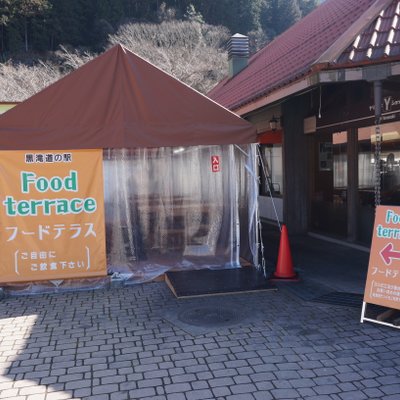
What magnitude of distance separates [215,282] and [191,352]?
7.64 feet

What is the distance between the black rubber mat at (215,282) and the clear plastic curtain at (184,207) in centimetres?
27

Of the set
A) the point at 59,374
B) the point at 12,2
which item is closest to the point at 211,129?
the point at 59,374

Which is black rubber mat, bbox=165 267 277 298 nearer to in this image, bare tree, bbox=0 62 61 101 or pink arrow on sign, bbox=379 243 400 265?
pink arrow on sign, bbox=379 243 400 265

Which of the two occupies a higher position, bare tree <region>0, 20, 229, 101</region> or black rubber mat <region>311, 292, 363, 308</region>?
bare tree <region>0, 20, 229, 101</region>

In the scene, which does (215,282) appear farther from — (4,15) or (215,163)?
(4,15)

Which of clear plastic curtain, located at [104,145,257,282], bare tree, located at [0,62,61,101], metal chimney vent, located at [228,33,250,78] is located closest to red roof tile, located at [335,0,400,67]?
clear plastic curtain, located at [104,145,257,282]

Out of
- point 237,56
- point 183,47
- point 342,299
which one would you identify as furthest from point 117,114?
point 183,47

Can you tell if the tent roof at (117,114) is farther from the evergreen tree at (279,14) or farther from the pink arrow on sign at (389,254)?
the evergreen tree at (279,14)

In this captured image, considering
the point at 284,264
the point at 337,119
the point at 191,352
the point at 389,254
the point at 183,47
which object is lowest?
the point at 191,352

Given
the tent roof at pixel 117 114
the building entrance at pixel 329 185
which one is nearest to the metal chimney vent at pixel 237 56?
the building entrance at pixel 329 185

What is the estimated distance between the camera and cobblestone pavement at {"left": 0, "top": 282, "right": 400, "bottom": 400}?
380 cm

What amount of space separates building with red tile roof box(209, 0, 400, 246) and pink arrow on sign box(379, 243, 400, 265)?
755 millimetres

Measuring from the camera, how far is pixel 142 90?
6.86 meters

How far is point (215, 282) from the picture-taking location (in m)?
6.84
